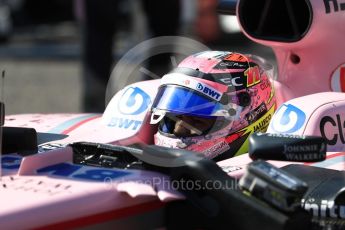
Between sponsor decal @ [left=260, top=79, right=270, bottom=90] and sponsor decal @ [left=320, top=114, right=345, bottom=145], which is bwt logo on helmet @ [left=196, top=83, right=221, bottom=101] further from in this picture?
sponsor decal @ [left=320, top=114, right=345, bottom=145]

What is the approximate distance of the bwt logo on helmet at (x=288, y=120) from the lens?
9.74 ft

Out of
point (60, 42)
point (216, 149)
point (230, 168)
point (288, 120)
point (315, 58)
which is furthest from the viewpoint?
point (60, 42)

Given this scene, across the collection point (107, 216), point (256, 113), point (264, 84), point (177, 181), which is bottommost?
point (107, 216)

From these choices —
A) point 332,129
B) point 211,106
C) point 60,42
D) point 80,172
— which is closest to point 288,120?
point 332,129

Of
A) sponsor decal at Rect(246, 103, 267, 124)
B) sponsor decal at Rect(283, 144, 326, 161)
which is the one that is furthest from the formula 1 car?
sponsor decal at Rect(246, 103, 267, 124)

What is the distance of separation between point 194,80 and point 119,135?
0.42 m

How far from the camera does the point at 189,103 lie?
3016 mm

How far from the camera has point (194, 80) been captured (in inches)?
120

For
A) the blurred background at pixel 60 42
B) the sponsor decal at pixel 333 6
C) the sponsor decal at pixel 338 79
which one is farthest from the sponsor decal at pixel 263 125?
the blurred background at pixel 60 42

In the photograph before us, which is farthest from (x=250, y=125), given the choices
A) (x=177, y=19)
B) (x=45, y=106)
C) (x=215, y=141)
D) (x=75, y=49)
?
(x=75, y=49)

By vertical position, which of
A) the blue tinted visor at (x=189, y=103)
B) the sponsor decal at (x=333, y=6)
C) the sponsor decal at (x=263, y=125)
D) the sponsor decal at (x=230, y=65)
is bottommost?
the sponsor decal at (x=263, y=125)

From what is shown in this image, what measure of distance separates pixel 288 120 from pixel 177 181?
636mm

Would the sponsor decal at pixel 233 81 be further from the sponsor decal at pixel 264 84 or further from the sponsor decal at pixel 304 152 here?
the sponsor decal at pixel 304 152

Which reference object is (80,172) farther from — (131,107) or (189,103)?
(131,107)
